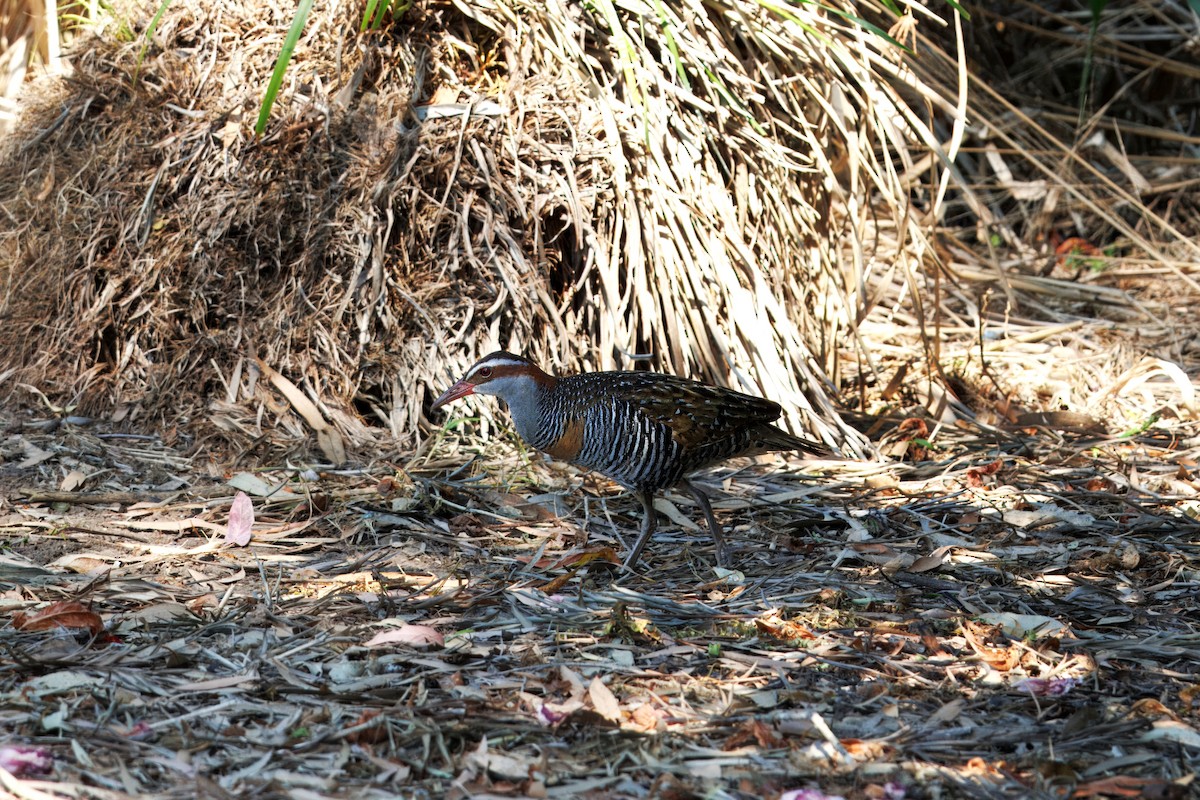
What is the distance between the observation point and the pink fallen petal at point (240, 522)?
3998 mm

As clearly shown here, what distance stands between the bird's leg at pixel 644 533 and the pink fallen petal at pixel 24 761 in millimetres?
1865

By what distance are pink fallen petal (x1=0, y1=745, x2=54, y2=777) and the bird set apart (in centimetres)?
187

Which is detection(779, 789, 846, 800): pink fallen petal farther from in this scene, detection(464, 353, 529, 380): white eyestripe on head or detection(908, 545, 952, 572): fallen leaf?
detection(464, 353, 529, 380): white eyestripe on head

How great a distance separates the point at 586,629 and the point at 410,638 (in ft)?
1.58

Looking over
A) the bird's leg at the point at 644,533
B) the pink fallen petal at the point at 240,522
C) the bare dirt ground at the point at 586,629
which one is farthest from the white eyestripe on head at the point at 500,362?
the pink fallen petal at the point at 240,522

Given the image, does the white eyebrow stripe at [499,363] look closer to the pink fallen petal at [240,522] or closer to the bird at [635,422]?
the bird at [635,422]

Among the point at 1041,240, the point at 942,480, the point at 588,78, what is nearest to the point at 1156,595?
the point at 942,480

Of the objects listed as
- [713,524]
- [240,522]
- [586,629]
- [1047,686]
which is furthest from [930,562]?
[240,522]

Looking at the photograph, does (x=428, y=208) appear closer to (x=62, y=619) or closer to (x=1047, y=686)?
(x=62, y=619)

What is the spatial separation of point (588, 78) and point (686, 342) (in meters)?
1.09

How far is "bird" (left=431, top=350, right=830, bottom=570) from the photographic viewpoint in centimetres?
409

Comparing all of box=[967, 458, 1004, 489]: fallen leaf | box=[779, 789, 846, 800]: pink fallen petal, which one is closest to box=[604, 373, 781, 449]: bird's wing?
box=[967, 458, 1004, 489]: fallen leaf

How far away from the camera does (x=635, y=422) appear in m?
4.09

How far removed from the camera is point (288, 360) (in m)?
4.95
